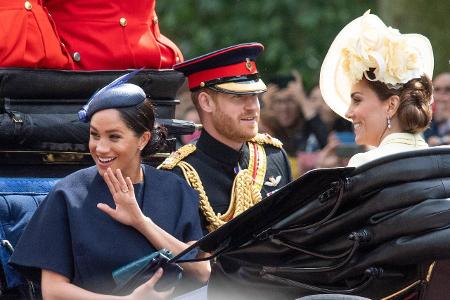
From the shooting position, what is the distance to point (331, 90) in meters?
5.96

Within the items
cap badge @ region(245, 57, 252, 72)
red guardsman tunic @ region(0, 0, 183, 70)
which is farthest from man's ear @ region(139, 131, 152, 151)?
cap badge @ region(245, 57, 252, 72)

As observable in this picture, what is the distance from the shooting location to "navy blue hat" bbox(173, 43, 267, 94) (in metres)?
6.32

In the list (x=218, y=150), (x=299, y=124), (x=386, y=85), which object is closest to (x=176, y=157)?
(x=218, y=150)

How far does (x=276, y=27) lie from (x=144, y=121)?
11.0 metres

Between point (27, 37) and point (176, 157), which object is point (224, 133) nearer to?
point (176, 157)

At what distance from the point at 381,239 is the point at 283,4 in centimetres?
1158

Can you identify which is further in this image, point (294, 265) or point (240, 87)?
point (240, 87)

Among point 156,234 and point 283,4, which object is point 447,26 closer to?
point 283,4

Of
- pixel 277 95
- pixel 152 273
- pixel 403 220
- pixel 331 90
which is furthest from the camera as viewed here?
pixel 277 95

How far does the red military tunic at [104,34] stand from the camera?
20.6 feet

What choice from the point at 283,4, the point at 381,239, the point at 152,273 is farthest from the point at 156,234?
the point at 283,4

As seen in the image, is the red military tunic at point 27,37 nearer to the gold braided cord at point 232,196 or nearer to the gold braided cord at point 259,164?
the gold braided cord at point 232,196

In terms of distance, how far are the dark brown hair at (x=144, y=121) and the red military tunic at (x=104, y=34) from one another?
0.62 m

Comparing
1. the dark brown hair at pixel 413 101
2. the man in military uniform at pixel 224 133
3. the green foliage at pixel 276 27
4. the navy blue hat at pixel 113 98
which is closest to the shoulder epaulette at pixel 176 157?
the man in military uniform at pixel 224 133
